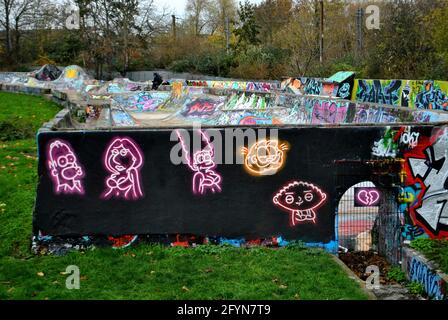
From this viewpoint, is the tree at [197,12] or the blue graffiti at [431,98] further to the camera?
the tree at [197,12]

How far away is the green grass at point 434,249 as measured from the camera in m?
Result: 6.94

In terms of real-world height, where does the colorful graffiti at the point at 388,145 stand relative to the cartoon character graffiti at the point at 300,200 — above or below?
above

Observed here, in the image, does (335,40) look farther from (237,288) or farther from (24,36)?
(237,288)

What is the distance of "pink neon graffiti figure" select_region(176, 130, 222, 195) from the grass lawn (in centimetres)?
91

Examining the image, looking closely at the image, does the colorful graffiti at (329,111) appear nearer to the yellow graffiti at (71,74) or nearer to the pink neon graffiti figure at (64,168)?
the pink neon graffiti figure at (64,168)

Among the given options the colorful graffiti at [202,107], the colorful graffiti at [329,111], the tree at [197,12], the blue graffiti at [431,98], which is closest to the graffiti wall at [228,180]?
the colorful graffiti at [329,111]

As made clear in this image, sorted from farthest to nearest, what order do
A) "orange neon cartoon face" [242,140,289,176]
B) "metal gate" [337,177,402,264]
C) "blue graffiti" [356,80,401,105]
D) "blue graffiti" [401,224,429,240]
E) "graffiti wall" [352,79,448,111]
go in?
1. "blue graffiti" [356,80,401,105]
2. "graffiti wall" [352,79,448,111]
3. "metal gate" [337,177,402,264]
4. "blue graffiti" [401,224,429,240]
5. "orange neon cartoon face" [242,140,289,176]

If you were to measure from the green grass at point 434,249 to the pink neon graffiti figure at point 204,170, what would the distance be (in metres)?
3.12

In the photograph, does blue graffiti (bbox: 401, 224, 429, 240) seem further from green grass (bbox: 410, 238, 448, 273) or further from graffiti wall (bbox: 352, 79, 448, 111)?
graffiti wall (bbox: 352, 79, 448, 111)

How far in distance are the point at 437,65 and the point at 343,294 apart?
74.4 ft

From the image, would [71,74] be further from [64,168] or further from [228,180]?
[228,180]

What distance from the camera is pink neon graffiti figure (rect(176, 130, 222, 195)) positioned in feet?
26.3

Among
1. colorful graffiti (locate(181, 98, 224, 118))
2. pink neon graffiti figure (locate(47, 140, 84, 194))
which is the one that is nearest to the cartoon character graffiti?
pink neon graffiti figure (locate(47, 140, 84, 194))

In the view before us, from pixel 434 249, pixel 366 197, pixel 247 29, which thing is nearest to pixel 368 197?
pixel 366 197
